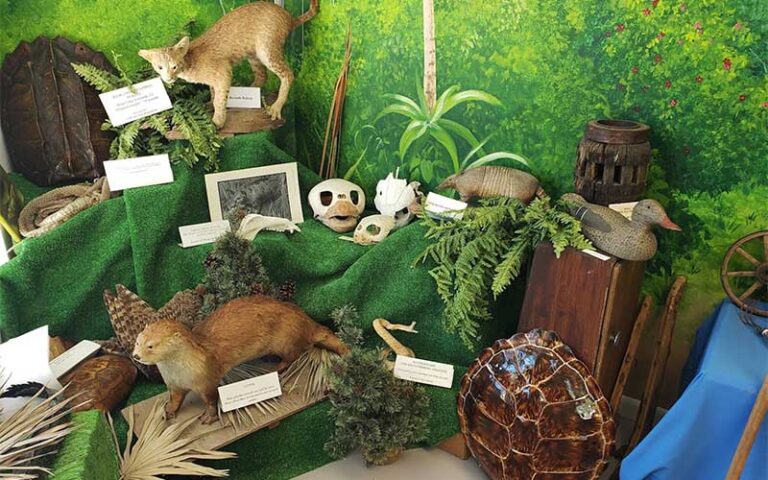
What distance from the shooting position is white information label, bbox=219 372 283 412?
1.97 meters

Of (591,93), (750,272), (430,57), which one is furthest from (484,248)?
(430,57)

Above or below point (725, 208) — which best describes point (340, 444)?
below

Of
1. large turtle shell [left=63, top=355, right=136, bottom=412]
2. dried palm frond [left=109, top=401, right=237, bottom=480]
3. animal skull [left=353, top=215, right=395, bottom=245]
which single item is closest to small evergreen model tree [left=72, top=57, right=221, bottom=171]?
animal skull [left=353, top=215, right=395, bottom=245]

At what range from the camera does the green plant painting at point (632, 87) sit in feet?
6.65

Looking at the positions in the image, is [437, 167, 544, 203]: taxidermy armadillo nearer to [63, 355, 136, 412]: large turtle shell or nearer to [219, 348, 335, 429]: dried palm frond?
[219, 348, 335, 429]: dried palm frond

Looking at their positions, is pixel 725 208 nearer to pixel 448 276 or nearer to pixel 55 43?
pixel 448 276

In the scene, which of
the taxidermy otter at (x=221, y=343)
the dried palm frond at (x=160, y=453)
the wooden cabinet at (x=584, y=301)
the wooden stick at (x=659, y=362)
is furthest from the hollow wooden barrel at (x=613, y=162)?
the dried palm frond at (x=160, y=453)

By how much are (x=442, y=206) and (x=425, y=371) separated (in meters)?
0.65

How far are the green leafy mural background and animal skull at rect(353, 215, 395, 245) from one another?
14.7 inches

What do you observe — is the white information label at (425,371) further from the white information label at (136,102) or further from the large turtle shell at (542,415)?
the white information label at (136,102)

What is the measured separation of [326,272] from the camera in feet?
8.00

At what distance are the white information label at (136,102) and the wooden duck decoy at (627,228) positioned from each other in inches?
64.2

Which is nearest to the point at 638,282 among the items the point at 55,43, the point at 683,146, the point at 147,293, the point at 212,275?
the point at 683,146

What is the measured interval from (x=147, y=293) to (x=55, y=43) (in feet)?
3.21
